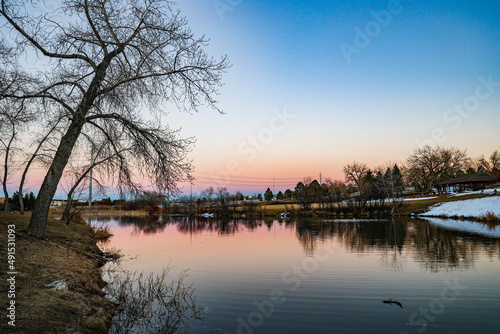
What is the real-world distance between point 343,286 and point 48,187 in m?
10.5

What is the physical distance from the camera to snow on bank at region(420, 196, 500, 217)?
3959cm

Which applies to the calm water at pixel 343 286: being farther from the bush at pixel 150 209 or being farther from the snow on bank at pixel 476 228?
the bush at pixel 150 209

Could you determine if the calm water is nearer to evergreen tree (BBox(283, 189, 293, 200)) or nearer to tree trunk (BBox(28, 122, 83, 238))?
tree trunk (BBox(28, 122, 83, 238))

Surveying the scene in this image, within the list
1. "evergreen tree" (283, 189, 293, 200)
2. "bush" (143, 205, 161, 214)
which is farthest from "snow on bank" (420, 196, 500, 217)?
"evergreen tree" (283, 189, 293, 200)

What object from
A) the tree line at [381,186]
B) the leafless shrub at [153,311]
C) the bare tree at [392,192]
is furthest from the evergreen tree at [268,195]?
the leafless shrub at [153,311]

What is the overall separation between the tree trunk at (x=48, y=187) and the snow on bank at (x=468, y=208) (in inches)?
1677

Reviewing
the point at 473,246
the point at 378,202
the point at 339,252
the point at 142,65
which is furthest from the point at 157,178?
the point at 378,202

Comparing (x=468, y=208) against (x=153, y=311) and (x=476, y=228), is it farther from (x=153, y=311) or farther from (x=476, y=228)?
(x=153, y=311)

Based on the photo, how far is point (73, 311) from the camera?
20.5 ft

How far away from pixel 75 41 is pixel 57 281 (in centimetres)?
780

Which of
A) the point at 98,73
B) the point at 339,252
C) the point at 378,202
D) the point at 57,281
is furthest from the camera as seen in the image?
the point at 378,202

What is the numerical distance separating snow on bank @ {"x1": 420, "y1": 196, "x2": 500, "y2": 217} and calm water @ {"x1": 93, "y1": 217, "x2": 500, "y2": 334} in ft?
85.0

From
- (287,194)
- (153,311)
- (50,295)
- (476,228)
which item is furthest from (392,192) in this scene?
(287,194)

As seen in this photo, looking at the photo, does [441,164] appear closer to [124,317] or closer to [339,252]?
[339,252]
